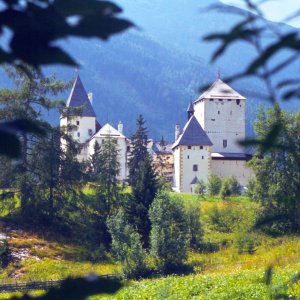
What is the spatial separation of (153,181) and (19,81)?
21.6ft

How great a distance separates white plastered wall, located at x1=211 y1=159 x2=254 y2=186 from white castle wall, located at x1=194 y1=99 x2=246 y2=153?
7.50 ft

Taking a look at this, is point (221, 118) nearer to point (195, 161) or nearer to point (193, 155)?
point (193, 155)

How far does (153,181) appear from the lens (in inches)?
1008

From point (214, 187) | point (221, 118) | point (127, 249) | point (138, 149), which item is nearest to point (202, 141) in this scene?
point (138, 149)

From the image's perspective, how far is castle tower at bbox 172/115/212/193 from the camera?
49438 millimetres

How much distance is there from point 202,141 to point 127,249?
98.3ft

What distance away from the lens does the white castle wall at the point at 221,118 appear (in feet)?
175

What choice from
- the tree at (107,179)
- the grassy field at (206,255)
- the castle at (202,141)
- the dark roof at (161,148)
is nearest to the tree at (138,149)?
the castle at (202,141)

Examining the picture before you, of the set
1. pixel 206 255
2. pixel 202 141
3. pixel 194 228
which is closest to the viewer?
pixel 206 255

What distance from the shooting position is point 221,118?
53.7 meters

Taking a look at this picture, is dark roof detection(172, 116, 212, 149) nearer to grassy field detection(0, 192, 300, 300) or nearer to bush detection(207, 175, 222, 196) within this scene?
bush detection(207, 175, 222, 196)

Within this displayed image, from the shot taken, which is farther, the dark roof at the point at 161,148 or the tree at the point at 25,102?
the dark roof at the point at 161,148

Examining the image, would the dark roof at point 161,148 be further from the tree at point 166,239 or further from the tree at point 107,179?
the tree at point 166,239

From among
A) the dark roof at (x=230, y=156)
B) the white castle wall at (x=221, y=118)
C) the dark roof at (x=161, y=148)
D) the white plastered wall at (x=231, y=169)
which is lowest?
the white plastered wall at (x=231, y=169)
